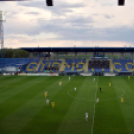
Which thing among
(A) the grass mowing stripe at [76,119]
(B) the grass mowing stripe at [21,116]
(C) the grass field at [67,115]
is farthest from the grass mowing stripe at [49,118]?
(B) the grass mowing stripe at [21,116]

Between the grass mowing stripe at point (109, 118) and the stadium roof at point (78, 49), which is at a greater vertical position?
the stadium roof at point (78, 49)

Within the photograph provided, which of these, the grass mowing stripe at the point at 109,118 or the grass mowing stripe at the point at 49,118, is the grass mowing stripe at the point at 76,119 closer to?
the grass mowing stripe at the point at 49,118

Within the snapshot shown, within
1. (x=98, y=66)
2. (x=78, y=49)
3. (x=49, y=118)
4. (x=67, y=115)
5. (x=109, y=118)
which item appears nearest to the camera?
(x=109, y=118)

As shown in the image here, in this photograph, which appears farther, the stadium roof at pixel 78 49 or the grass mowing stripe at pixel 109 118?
the stadium roof at pixel 78 49

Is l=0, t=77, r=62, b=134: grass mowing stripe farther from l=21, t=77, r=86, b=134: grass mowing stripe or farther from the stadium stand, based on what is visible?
the stadium stand

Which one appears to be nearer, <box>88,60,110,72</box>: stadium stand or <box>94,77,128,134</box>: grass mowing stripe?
<box>94,77,128,134</box>: grass mowing stripe

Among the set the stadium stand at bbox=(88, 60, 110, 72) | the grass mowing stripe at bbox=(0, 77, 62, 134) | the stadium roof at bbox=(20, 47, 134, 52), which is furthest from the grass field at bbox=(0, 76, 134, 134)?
the stadium roof at bbox=(20, 47, 134, 52)

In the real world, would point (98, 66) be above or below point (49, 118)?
above

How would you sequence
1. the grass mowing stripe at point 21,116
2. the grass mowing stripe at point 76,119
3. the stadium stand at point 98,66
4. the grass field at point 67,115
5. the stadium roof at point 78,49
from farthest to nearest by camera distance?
the stadium roof at point 78,49
the stadium stand at point 98,66
the grass mowing stripe at point 21,116
the grass field at point 67,115
the grass mowing stripe at point 76,119

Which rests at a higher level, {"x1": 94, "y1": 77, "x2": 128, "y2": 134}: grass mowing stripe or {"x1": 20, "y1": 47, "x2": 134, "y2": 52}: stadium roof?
{"x1": 20, "y1": 47, "x2": 134, "y2": 52}: stadium roof

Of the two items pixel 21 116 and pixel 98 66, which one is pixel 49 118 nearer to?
pixel 21 116

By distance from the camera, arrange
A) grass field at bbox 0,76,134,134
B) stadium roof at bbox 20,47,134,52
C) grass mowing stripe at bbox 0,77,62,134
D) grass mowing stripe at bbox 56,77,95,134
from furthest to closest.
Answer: stadium roof at bbox 20,47,134,52 → grass mowing stripe at bbox 0,77,62,134 → grass field at bbox 0,76,134,134 → grass mowing stripe at bbox 56,77,95,134

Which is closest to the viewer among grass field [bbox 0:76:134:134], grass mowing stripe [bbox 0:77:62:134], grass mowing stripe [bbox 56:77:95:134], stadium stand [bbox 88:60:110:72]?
grass mowing stripe [bbox 56:77:95:134]

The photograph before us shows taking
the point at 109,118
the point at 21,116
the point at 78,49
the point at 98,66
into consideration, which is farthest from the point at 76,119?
the point at 78,49
